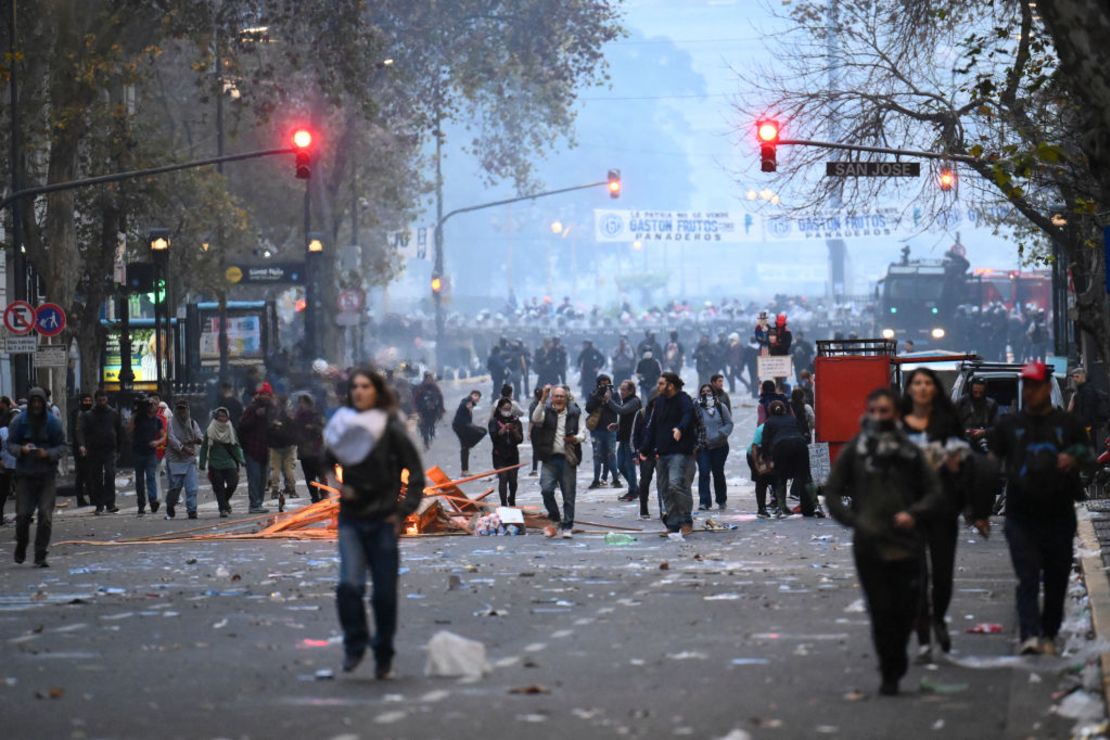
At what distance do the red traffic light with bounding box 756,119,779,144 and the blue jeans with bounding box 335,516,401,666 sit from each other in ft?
59.1

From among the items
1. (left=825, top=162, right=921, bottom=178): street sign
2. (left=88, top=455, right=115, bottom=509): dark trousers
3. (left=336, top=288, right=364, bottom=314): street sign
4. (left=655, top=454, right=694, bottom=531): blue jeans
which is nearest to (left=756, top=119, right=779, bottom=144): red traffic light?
(left=825, top=162, right=921, bottom=178): street sign

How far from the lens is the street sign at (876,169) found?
2645 cm

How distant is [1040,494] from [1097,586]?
3.30 m

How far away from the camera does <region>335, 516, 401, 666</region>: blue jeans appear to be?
10.4 meters

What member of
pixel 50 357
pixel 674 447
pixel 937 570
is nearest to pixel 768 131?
pixel 674 447

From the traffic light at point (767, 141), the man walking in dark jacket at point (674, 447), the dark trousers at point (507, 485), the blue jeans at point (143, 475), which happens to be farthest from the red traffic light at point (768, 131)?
the blue jeans at point (143, 475)

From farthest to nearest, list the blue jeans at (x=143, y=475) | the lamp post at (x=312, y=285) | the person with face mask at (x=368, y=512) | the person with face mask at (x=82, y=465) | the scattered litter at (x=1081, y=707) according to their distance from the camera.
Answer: the lamp post at (x=312, y=285), the blue jeans at (x=143, y=475), the person with face mask at (x=82, y=465), the person with face mask at (x=368, y=512), the scattered litter at (x=1081, y=707)

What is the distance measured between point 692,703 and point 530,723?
91cm

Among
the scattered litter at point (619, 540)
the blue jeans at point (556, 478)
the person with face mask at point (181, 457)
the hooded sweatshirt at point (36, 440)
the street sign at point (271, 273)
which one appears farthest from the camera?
the street sign at point (271, 273)

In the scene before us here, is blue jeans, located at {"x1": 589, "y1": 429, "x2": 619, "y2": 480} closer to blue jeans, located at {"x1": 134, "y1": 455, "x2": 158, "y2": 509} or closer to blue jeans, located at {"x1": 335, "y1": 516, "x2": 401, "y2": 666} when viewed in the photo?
blue jeans, located at {"x1": 134, "y1": 455, "x2": 158, "y2": 509}

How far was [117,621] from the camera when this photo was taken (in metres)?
13.5

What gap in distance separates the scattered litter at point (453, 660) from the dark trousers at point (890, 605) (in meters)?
2.06

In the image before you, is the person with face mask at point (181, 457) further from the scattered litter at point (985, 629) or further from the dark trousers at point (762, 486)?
the scattered litter at point (985, 629)

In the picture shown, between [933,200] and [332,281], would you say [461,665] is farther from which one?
[332,281]
